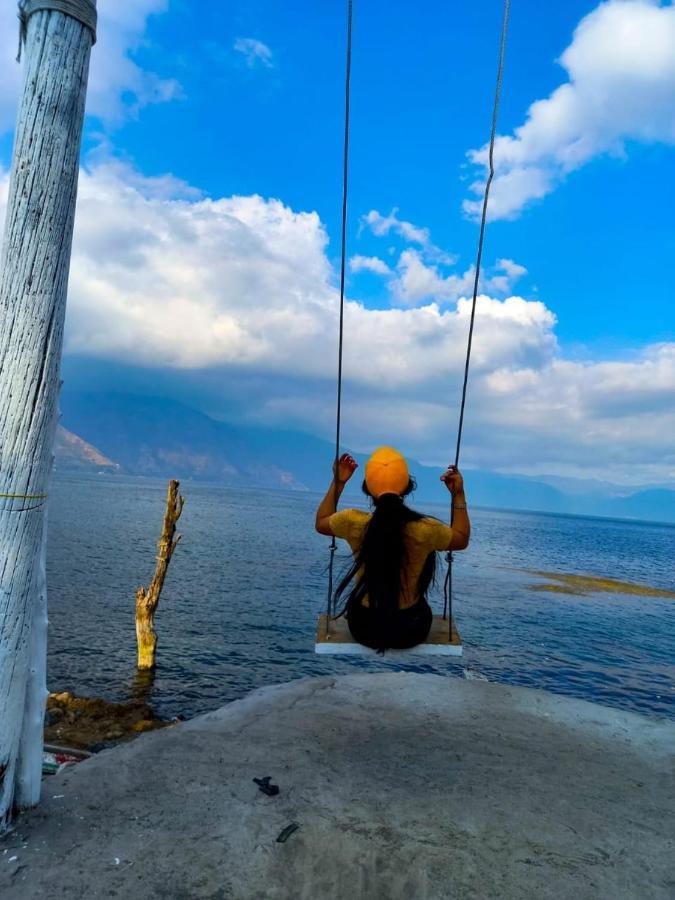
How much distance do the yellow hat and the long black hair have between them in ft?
0.18

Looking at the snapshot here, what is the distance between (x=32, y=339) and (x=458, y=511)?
12.4 ft

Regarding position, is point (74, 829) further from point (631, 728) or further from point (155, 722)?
point (155, 722)

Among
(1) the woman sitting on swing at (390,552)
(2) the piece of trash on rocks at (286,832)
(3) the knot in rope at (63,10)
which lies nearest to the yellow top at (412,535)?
(1) the woman sitting on swing at (390,552)

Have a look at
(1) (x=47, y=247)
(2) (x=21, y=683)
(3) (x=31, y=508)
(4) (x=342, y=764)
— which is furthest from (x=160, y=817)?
(1) (x=47, y=247)

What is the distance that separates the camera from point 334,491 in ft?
18.4

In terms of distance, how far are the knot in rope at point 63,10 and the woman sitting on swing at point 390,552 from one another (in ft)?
12.1

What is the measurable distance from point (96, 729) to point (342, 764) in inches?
312

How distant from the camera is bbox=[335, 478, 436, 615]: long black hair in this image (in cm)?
502

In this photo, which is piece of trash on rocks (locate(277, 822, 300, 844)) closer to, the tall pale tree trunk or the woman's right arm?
the tall pale tree trunk

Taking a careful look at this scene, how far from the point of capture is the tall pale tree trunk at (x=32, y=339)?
3623mm

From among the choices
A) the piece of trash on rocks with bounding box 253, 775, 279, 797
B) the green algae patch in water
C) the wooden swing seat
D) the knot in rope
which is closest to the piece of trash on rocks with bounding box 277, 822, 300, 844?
the piece of trash on rocks with bounding box 253, 775, 279, 797

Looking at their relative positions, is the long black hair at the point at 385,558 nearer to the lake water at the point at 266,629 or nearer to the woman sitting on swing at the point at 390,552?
the woman sitting on swing at the point at 390,552

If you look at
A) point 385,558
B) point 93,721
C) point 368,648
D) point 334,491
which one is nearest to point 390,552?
point 385,558

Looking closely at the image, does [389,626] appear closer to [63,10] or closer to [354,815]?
[354,815]
